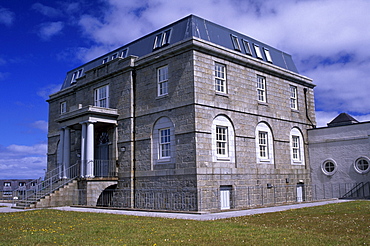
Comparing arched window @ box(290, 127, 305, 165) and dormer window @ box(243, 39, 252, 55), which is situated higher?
dormer window @ box(243, 39, 252, 55)

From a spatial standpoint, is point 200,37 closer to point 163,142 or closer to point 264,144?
point 163,142

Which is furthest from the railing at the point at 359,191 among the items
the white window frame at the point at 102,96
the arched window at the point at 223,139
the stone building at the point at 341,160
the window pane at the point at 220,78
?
the white window frame at the point at 102,96

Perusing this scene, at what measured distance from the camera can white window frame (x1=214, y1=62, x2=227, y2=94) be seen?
869 inches

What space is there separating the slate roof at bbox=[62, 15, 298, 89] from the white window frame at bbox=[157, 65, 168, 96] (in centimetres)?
168

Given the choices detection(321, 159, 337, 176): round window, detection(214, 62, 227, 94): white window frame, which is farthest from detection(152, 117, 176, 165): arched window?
detection(321, 159, 337, 176): round window

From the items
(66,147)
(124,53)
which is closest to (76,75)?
(124,53)

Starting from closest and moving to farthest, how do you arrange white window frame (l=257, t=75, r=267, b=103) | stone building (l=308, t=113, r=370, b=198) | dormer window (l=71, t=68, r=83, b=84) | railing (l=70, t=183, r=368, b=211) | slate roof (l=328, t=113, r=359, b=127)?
railing (l=70, t=183, r=368, b=211) < white window frame (l=257, t=75, r=267, b=103) < stone building (l=308, t=113, r=370, b=198) < dormer window (l=71, t=68, r=83, b=84) < slate roof (l=328, t=113, r=359, b=127)

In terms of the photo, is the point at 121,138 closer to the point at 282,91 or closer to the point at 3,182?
the point at 282,91

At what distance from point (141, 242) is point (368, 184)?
20191 millimetres

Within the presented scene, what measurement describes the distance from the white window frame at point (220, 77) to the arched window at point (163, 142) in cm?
342

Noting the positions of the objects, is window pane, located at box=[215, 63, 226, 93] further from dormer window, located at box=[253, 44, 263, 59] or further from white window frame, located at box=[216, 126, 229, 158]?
dormer window, located at box=[253, 44, 263, 59]

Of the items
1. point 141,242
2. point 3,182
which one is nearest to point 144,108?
point 141,242

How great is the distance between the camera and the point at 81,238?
10.3m

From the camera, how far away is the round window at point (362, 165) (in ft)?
83.9
